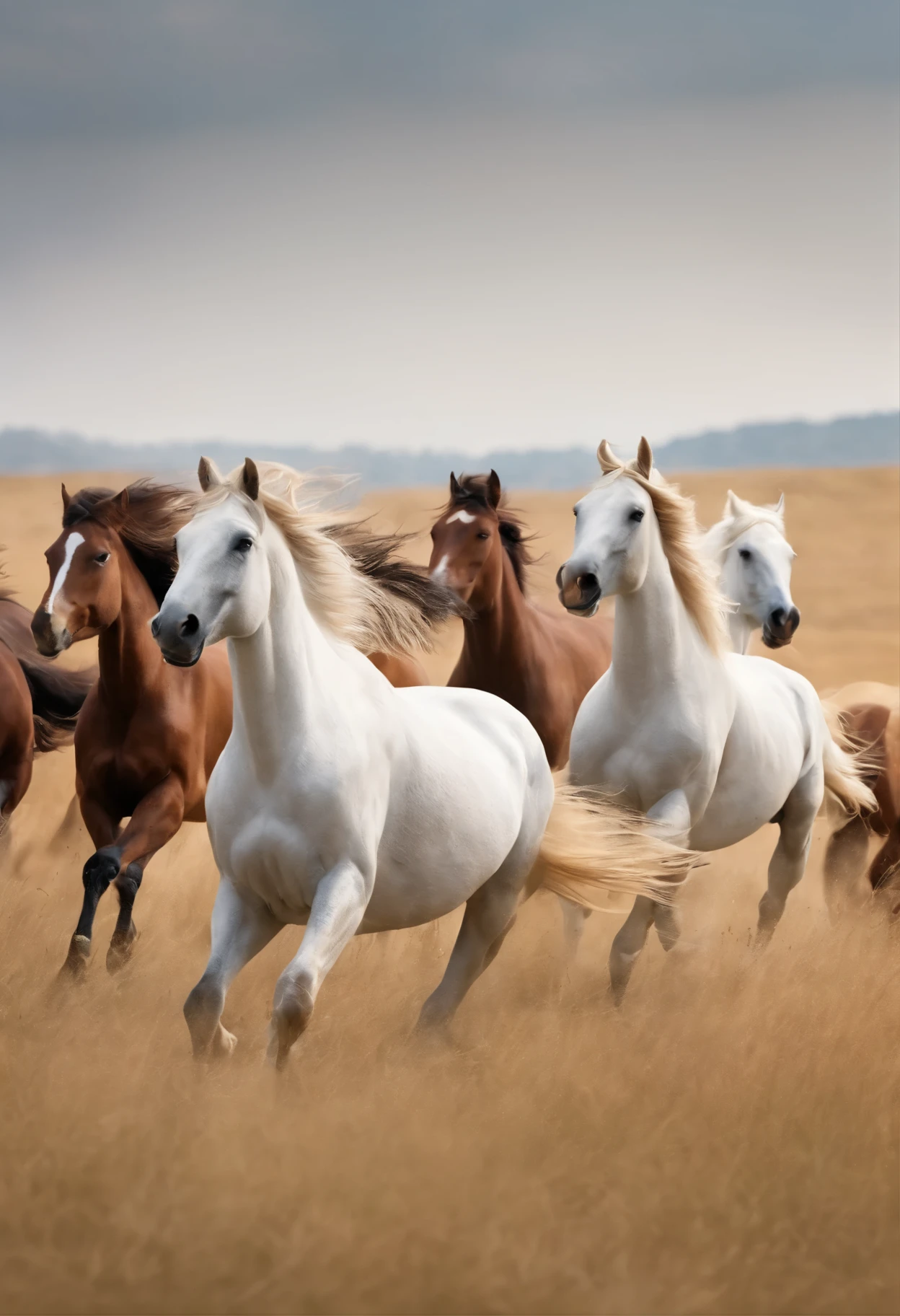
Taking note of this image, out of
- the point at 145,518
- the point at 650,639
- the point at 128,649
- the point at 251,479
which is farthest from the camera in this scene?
the point at 145,518

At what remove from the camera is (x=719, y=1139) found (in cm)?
386

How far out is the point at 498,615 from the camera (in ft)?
23.5

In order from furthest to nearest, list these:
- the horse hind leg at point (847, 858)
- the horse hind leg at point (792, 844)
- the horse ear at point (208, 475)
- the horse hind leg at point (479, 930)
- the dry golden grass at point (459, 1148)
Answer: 1. the horse hind leg at point (847, 858)
2. the horse hind leg at point (792, 844)
3. the horse hind leg at point (479, 930)
4. the horse ear at point (208, 475)
5. the dry golden grass at point (459, 1148)

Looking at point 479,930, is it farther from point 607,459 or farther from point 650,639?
point 607,459

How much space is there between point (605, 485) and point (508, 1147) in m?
2.69

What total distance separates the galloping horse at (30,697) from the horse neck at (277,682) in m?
3.18

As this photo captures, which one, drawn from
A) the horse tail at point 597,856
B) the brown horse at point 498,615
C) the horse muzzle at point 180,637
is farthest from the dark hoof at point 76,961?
the brown horse at point 498,615

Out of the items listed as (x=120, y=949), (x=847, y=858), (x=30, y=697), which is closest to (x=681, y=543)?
(x=120, y=949)

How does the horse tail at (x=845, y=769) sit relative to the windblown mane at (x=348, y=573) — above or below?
below

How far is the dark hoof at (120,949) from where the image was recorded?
5.52m

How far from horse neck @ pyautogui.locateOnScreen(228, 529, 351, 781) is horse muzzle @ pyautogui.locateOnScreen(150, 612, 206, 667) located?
25 centimetres

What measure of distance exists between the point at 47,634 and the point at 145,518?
0.78m

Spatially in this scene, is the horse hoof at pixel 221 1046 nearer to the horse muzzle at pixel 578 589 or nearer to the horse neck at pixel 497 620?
the horse muzzle at pixel 578 589

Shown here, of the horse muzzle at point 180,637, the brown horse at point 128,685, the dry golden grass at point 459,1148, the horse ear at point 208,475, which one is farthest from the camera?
the brown horse at point 128,685
